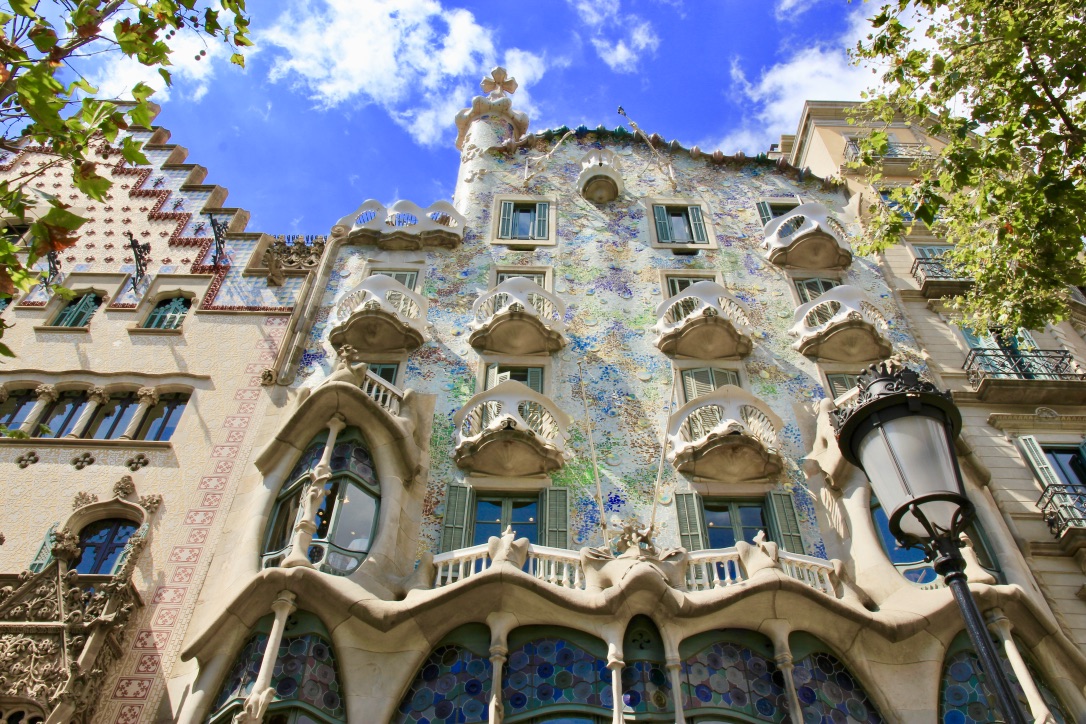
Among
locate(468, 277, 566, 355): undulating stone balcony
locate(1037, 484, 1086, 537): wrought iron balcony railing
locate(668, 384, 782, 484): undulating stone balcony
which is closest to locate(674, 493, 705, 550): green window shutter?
locate(668, 384, 782, 484): undulating stone balcony

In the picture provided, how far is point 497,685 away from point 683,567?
2.76 m

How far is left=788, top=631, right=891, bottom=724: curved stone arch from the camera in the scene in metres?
10.4

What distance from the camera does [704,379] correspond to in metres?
15.7

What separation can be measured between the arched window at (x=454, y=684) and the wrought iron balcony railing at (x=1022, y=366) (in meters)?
9.96

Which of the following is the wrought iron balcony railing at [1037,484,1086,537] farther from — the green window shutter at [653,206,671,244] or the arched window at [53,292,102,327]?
the arched window at [53,292,102,327]

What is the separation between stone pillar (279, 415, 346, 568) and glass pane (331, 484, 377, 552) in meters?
0.33

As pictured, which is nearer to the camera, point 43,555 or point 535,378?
point 43,555

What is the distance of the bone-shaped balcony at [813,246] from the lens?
60.1ft

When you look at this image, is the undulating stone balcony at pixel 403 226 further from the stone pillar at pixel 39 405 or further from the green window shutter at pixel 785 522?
the green window shutter at pixel 785 522

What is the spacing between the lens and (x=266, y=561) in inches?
462

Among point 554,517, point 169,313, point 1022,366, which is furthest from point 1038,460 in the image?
point 169,313

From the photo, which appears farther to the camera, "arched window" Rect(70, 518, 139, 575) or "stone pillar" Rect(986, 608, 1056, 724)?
"arched window" Rect(70, 518, 139, 575)

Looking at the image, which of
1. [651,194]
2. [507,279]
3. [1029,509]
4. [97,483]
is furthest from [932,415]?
[651,194]

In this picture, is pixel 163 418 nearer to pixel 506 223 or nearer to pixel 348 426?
pixel 348 426
